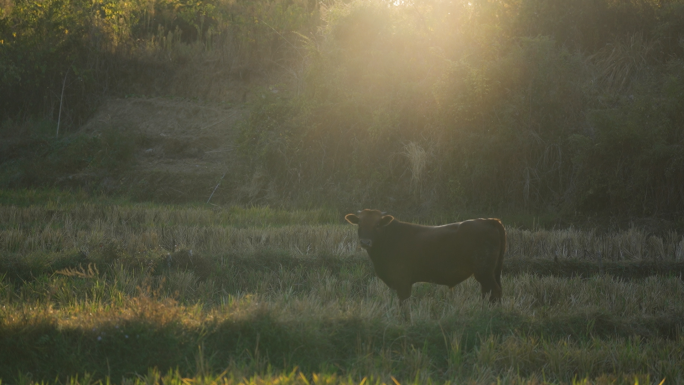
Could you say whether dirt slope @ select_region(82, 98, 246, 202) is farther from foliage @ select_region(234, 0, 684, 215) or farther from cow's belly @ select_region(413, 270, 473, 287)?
cow's belly @ select_region(413, 270, 473, 287)

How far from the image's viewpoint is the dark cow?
243 inches

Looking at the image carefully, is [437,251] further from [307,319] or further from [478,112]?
[478,112]

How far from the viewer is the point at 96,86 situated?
22.2 metres

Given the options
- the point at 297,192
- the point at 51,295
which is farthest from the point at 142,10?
the point at 51,295

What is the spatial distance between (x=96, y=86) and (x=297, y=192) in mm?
11570

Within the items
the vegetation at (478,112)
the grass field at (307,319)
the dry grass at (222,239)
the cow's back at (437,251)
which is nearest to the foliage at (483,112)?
the vegetation at (478,112)

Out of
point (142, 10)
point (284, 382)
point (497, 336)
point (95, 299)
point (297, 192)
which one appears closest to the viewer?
point (284, 382)

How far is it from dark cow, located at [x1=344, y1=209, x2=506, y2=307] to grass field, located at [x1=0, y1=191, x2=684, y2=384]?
288 mm

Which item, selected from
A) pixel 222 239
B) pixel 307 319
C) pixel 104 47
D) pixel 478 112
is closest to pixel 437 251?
pixel 307 319

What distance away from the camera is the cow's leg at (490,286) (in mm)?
6203

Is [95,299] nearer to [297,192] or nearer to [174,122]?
[297,192]

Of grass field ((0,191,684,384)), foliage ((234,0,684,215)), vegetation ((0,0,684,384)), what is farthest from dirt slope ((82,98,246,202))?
grass field ((0,191,684,384))

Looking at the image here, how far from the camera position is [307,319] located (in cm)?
488

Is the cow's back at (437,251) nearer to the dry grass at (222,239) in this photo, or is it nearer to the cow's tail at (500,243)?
the cow's tail at (500,243)
